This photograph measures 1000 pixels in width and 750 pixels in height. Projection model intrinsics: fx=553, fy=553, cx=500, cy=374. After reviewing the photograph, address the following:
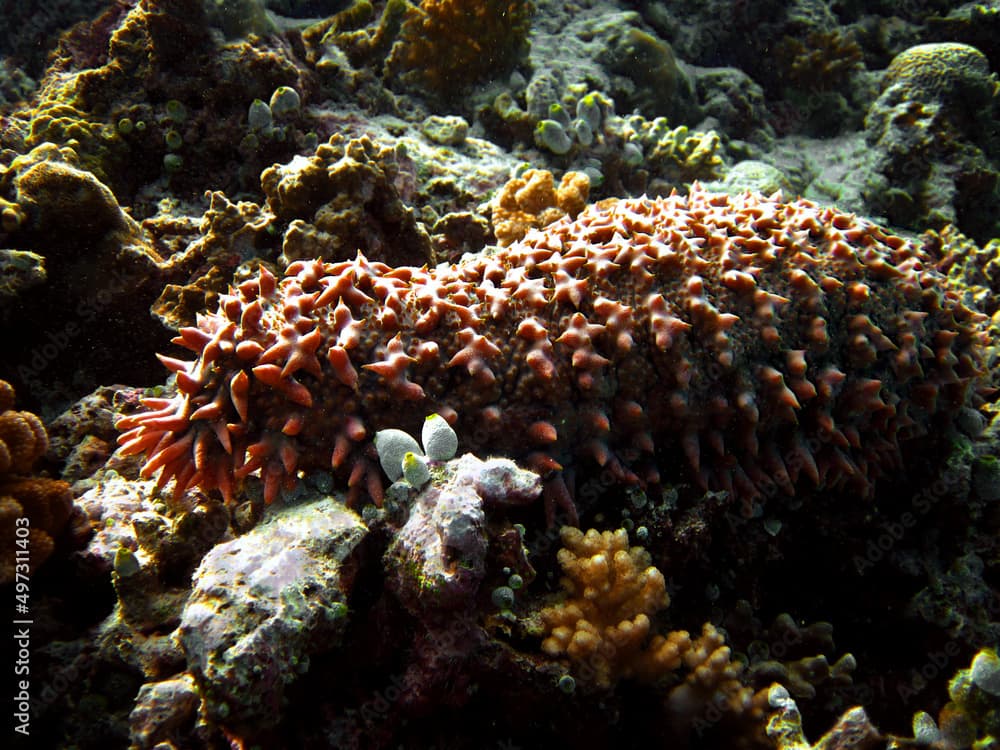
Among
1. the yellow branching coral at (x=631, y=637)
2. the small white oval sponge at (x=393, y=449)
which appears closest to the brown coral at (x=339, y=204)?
the small white oval sponge at (x=393, y=449)

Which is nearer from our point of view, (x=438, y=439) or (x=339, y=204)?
(x=438, y=439)

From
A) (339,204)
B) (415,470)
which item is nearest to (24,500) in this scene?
(415,470)

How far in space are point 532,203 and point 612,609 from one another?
9.64ft

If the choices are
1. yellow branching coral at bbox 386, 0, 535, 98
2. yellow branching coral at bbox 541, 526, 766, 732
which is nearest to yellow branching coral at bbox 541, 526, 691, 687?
yellow branching coral at bbox 541, 526, 766, 732

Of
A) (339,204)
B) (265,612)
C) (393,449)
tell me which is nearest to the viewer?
(265,612)

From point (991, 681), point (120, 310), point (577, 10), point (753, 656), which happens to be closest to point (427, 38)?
point (577, 10)

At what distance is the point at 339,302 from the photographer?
270cm

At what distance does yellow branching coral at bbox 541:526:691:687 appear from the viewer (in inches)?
93.2

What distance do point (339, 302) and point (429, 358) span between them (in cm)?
52

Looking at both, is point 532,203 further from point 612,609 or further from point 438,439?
point 612,609

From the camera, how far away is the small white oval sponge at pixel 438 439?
2.46 m

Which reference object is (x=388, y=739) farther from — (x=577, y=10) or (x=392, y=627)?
(x=577, y=10)

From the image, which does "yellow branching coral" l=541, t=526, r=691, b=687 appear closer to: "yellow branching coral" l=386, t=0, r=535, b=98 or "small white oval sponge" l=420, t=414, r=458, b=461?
"small white oval sponge" l=420, t=414, r=458, b=461

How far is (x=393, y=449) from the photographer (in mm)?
2480
